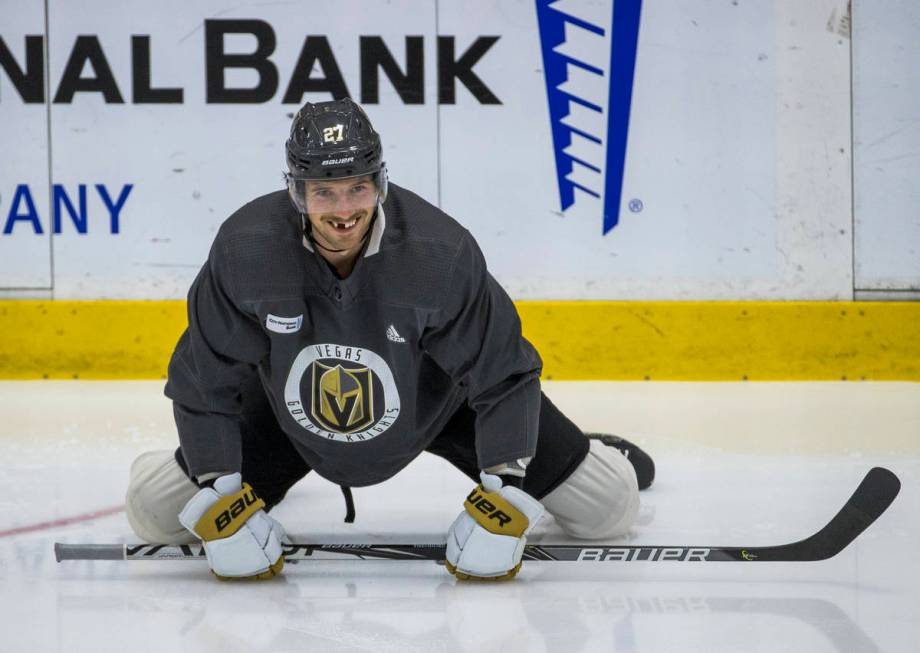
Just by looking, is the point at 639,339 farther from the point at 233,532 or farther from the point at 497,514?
the point at 233,532

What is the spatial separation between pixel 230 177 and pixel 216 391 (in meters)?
2.86

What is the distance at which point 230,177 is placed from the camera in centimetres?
479

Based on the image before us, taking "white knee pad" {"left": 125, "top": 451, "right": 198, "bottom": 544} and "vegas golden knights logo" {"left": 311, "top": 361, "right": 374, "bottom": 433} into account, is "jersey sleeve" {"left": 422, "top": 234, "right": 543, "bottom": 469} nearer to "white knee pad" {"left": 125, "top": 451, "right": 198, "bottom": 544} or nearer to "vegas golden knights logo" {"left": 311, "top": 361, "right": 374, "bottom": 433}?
"vegas golden knights logo" {"left": 311, "top": 361, "right": 374, "bottom": 433}

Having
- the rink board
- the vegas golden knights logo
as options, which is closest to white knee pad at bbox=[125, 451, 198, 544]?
the vegas golden knights logo

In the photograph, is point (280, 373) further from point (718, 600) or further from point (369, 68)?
point (369, 68)

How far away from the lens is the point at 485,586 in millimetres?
2025

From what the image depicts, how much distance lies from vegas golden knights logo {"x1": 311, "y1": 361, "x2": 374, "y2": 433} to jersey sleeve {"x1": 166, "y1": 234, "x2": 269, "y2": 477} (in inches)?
4.9

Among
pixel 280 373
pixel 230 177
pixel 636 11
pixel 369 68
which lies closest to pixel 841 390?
pixel 636 11

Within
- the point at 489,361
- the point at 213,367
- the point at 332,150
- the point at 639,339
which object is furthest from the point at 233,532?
the point at 639,339

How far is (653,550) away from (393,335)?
64 cm

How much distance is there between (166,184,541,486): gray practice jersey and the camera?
6.43ft

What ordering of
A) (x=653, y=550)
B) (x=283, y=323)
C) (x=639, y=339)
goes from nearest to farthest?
(x=283, y=323) < (x=653, y=550) < (x=639, y=339)

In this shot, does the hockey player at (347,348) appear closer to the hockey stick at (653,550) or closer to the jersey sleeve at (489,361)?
the jersey sleeve at (489,361)

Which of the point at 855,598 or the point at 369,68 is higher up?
the point at 369,68
